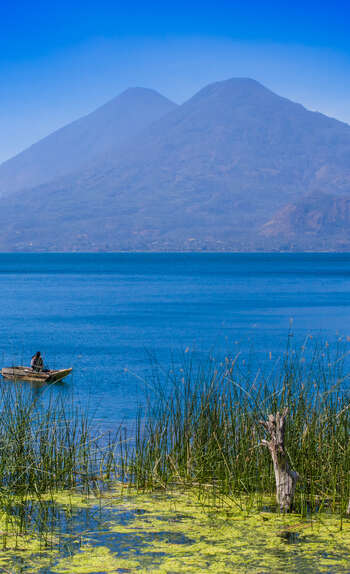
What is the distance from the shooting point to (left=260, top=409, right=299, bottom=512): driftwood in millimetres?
6848

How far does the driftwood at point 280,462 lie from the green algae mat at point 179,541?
183 mm

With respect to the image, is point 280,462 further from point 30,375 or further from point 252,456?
point 30,375

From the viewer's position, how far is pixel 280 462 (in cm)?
693

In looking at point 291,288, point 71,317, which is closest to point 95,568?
point 71,317

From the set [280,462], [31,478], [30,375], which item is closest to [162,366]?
[30,375]

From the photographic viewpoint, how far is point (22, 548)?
6.26m

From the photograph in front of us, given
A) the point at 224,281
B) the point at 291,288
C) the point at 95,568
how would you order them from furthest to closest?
1. the point at 224,281
2. the point at 291,288
3. the point at 95,568

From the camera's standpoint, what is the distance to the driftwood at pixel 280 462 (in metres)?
6.85

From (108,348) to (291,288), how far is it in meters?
45.6

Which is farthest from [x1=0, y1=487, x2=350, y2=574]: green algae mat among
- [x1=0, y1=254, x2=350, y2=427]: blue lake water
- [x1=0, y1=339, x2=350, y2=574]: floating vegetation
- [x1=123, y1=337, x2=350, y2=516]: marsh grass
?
[x1=0, y1=254, x2=350, y2=427]: blue lake water

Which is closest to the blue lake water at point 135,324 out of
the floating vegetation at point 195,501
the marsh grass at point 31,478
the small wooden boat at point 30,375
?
the small wooden boat at point 30,375

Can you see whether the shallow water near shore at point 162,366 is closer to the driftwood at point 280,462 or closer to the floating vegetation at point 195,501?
the floating vegetation at point 195,501

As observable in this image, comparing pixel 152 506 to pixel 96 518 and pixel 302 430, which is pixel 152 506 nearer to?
pixel 96 518

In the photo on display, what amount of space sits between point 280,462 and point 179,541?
116cm
